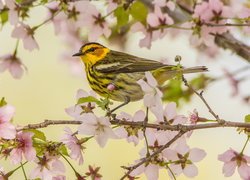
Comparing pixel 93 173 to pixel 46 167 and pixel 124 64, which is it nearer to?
pixel 46 167

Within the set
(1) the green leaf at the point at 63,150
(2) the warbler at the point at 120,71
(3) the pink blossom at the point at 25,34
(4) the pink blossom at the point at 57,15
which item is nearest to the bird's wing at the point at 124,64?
(2) the warbler at the point at 120,71

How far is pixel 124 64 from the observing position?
127 inches

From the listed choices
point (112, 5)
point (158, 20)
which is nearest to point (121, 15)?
point (112, 5)

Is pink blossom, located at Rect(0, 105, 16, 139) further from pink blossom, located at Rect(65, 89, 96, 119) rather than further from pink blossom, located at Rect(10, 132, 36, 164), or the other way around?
pink blossom, located at Rect(65, 89, 96, 119)

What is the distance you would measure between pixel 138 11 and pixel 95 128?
92 centimetres

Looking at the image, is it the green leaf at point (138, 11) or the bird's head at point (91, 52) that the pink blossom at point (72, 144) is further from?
the bird's head at point (91, 52)

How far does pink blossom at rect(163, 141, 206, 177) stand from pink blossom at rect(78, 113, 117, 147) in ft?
0.66

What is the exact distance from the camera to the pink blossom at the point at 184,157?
2.36 metres

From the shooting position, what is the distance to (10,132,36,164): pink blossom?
2.23 m

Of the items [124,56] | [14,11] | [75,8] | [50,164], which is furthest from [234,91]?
[50,164]

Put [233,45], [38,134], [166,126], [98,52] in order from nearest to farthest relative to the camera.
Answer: [166,126] → [38,134] → [233,45] → [98,52]

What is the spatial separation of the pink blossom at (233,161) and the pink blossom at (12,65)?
121cm

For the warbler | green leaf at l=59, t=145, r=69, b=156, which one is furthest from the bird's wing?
green leaf at l=59, t=145, r=69, b=156

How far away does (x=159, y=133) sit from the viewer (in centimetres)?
239
